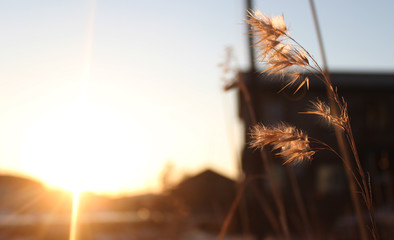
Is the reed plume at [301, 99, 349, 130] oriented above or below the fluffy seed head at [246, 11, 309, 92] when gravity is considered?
below

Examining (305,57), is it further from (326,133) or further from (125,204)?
(125,204)

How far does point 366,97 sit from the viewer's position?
15.8 m

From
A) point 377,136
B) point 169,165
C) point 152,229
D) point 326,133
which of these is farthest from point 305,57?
point 377,136

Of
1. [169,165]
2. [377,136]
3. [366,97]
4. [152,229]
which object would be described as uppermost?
[366,97]

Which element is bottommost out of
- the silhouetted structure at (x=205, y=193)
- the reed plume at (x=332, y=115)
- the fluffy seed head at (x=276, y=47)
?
the reed plume at (x=332, y=115)

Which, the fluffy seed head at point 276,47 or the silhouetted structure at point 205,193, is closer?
the fluffy seed head at point 276,47

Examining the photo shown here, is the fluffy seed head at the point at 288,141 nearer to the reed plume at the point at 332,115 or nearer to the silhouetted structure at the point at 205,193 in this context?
the reed plume at the point at 332,115

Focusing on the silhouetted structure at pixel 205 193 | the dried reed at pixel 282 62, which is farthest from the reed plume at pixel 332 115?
the silhouetted structure at pixel 205 193

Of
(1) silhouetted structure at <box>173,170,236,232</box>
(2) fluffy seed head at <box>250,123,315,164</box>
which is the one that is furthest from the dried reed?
(1) silhouetted structure at <box>173,170,236,232</box>

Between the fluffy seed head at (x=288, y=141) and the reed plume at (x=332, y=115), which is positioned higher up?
the reed plume at (x=332, y=115)

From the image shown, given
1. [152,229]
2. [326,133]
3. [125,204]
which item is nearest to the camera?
[152,229]

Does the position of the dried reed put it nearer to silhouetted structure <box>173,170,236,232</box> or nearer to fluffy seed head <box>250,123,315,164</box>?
fluffy seed head <box>250,123,315,164</box>

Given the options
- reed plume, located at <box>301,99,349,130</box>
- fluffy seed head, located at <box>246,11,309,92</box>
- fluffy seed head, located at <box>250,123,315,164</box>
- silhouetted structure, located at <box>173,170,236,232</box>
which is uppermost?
silhouetted structure, located at <box>173,170,236,232</box>

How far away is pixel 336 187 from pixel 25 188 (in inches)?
428
